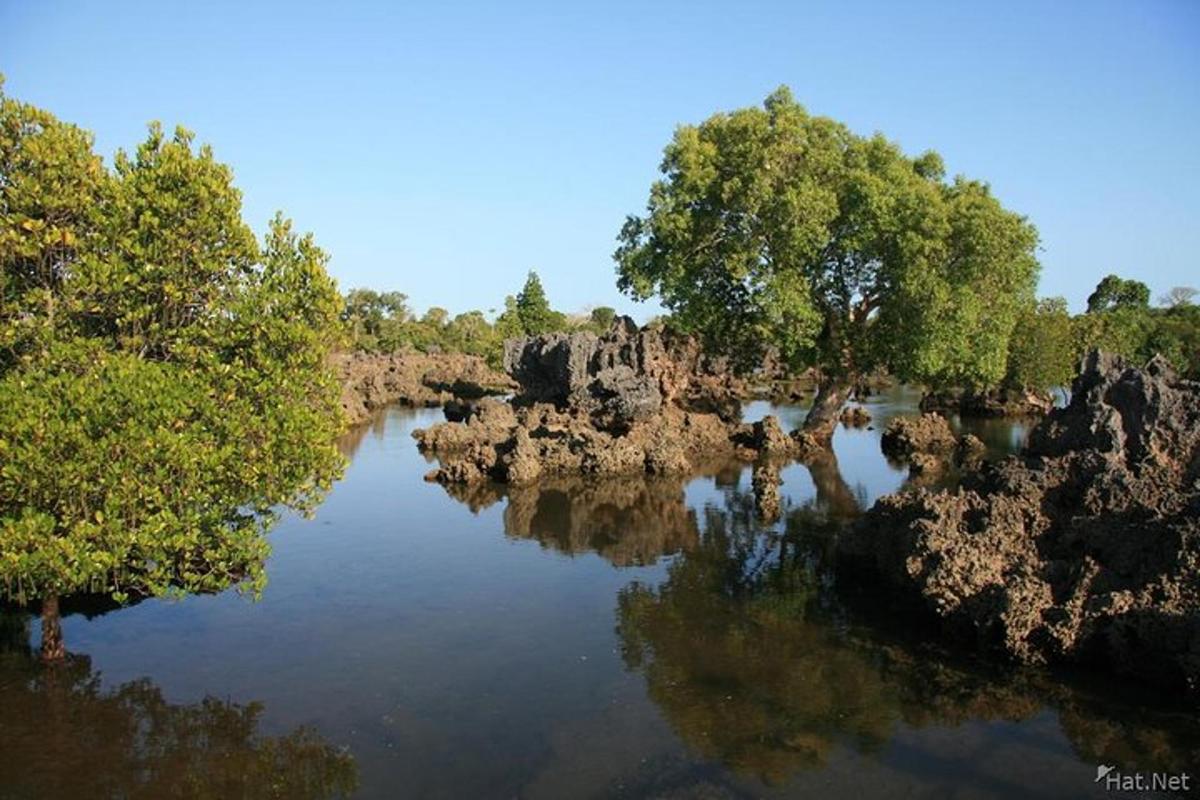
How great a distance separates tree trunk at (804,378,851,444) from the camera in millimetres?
37188

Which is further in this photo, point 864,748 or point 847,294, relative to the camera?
point 847,294

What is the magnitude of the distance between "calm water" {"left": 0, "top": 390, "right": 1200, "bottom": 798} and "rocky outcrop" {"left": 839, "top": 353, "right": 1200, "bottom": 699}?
72 centimetres

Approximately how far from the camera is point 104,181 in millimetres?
14102

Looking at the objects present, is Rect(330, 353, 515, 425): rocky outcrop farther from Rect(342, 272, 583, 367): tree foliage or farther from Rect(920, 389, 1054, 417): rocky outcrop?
Rect(920, 389, 1054, 417): rocky outcrop

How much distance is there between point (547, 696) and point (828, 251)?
1041 inches

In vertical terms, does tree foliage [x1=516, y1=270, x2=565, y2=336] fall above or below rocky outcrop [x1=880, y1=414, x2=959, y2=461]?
above

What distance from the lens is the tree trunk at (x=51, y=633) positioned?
45.3 feet

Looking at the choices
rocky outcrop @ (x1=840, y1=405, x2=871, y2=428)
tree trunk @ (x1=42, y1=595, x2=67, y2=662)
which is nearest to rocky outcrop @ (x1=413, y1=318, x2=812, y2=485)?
rocky outcrop @ (x1=840, y1=405, x2=871, y2=428)

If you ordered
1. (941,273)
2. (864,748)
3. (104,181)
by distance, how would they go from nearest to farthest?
(864,748) < (104,181) < (941,273)

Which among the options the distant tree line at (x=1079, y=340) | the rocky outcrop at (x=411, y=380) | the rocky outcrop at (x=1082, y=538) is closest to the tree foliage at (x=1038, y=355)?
the distant tree line at (x=1079, y=340)

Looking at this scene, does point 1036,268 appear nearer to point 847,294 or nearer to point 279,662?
point 847,294

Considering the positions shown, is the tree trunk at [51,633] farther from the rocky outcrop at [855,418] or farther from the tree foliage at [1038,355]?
the tree foliage at [1038,355]

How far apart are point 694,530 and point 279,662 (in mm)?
11619

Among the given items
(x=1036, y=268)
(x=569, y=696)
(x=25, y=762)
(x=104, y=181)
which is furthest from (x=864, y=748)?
(x=1036, y=268)
